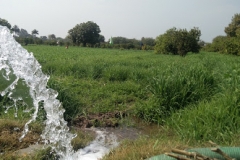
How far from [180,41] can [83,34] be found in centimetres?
3971

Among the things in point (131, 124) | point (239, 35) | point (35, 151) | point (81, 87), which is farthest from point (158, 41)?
point (35, 151)

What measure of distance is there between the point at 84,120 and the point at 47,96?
3.54 feet

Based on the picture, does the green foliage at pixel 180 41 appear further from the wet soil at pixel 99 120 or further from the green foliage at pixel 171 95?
the wet soil at pixel 99 120

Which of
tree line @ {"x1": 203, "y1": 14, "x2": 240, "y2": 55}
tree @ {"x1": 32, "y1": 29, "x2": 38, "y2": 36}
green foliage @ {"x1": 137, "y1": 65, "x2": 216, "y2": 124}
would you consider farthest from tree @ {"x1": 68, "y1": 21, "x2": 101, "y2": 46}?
green foliage @ {"x1": 137, "y1": 65, "x2": 216, "y2": 124}

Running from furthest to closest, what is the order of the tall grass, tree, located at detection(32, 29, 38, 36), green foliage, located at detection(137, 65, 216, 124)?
1. tree, located at detection(32, 29, 38, 36)
2. green foliage, located at detection(137, 65, 216, 124)
3. the tall grass

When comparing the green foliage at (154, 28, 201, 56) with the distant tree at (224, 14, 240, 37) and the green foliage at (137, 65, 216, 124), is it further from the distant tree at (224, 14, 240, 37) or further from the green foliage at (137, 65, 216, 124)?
the distant tree at (224, 14, 240, 37)

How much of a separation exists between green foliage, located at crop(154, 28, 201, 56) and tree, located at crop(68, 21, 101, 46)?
36.6 m

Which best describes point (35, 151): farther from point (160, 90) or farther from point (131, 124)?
point (160, 90)

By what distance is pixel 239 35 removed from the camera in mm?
24234

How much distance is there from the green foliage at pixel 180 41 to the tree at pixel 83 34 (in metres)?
36.6

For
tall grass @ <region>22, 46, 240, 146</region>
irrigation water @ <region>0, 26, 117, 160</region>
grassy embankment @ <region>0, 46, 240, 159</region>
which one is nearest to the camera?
irrigation water @ <region>0, 26, 117, 160</region>

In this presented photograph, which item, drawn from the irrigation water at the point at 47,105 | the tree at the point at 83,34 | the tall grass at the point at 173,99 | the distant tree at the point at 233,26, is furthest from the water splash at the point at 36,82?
the tree at the point at 83,34

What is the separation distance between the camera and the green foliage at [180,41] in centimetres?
2034

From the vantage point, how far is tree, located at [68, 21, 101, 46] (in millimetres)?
58362
